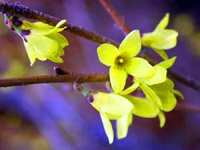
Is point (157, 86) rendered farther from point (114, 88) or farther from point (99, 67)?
point (99, 67)

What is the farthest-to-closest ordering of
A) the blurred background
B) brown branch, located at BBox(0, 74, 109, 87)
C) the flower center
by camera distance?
1. the blurred background
2. the flower center
3. brown branch, located at BBox(0, 74, 109, 87)

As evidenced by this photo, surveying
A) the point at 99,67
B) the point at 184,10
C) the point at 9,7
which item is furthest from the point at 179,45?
the point at 9,7

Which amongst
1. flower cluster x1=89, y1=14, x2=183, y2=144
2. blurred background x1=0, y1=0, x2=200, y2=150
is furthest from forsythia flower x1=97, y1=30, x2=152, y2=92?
blurred background x1=0, y1=0, x2=200, y2=150

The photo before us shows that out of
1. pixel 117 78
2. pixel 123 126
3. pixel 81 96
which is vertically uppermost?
pixel 117 78

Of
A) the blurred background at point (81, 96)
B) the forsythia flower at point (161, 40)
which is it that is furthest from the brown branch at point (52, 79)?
the blurred background at point (81, 96)

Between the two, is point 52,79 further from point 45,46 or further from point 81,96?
point 81,96

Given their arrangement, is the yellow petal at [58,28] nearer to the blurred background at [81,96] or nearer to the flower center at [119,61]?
the flower center at [119,61]

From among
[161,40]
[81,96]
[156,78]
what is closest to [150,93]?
[156,78]

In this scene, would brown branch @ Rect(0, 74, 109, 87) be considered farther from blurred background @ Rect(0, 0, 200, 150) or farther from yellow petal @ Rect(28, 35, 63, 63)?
blurred background @ Rect(0, 0, 200, 150)
